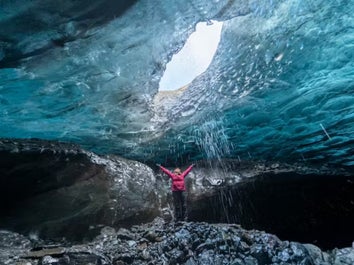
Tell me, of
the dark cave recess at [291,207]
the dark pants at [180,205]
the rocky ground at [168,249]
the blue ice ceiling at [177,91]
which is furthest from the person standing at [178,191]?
the blue ice ceiling at [177,91]

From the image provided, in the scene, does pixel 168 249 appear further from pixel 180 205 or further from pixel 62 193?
pixel 62 193

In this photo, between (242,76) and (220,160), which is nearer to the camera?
(242,76)

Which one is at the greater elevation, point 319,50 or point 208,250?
point 319,50

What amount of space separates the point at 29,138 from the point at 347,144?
41.7 ft

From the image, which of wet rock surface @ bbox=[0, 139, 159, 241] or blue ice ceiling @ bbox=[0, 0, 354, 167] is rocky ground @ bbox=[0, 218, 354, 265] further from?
blue ice ceiling @ bbox=[0, 0, 354, 167]

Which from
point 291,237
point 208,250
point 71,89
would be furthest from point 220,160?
point 71,89

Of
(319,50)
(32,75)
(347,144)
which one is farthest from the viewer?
(347,144)

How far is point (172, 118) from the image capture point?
32.7 ft

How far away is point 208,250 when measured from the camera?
8.43 m

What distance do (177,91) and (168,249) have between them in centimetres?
498

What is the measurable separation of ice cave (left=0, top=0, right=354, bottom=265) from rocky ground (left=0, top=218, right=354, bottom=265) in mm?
204

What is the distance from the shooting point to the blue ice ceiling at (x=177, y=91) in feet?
19.7

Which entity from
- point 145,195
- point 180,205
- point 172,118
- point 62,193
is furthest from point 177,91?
point 62,193

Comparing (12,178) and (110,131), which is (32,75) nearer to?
(110,131)
